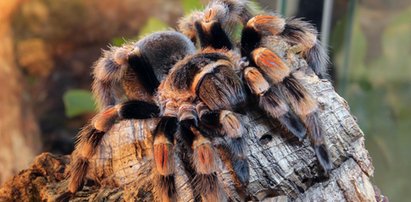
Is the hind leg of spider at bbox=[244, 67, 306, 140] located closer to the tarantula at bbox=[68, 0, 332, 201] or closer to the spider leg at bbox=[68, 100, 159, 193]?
the tarantula at bbox=[68, 0, 332, 201]

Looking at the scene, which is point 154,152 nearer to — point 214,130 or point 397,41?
point 214,130

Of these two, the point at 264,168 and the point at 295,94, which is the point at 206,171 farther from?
the point at 295,94

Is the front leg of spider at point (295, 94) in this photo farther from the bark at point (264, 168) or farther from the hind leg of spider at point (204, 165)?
the hind leg of spider at point (204, 165)

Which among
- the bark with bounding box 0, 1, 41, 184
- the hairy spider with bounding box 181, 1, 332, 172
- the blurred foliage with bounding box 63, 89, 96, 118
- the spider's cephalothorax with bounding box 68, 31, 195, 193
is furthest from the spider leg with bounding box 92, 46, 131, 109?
the bark with bounding box 0, 1, 41, 184

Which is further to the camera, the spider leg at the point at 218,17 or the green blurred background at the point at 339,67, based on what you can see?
the green blurred background at the point at 339,67

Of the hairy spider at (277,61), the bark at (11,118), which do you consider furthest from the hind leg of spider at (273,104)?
the bark at (11,118)

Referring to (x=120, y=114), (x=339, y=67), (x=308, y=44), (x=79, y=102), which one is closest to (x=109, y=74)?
(x=120, y=114)

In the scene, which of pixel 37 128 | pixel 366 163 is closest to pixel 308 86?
pixel 366 163
